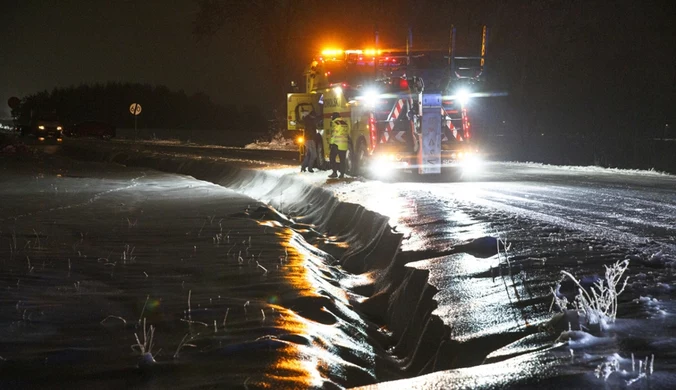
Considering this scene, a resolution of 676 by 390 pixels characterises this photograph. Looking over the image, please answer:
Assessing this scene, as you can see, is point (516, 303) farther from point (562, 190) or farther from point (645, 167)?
point (645, 167)

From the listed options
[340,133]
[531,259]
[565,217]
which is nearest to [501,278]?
[531,259]

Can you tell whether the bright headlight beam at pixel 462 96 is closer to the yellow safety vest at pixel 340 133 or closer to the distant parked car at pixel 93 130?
the yellow safety vest at pixel 340 133

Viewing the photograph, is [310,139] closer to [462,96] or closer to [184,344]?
[462,96]

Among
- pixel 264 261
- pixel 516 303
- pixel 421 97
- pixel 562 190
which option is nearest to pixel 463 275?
pixel 516 303

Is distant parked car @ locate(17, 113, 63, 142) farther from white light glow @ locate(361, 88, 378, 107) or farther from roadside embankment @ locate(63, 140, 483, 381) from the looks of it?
white light glow @ locate(361, 88, 378, 107)

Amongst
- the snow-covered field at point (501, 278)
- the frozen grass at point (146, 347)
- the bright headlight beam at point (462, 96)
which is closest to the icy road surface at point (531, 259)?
the snow-covered field at point (501, 278)

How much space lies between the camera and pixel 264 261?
12047 millimetres

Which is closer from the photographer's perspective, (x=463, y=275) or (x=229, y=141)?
(x=463, y=275)

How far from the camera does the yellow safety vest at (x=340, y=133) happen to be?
80.6 ft

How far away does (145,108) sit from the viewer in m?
107

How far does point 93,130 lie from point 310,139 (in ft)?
176

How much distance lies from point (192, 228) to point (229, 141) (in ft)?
187

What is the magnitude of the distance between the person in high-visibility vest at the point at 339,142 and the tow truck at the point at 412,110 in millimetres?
193

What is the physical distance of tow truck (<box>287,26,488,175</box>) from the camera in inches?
883
